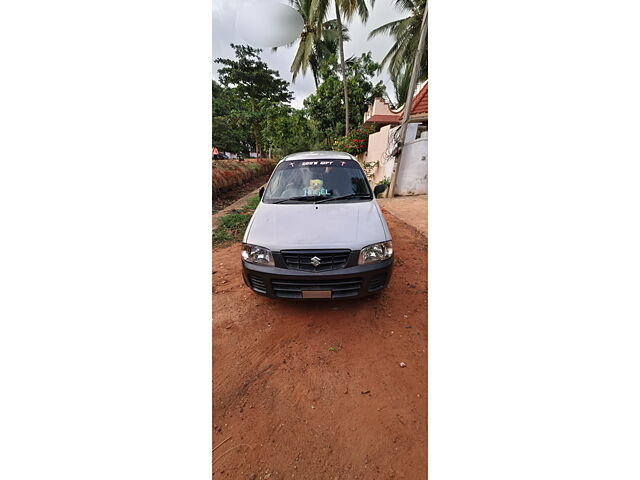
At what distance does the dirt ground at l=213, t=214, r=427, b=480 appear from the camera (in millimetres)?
1229

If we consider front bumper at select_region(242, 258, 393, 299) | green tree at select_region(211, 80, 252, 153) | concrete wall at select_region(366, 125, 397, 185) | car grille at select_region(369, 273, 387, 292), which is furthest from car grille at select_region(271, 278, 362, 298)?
green tree at select_region(211, 80, 252, 153)

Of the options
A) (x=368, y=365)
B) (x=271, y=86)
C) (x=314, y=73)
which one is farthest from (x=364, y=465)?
(x=271, y=86)

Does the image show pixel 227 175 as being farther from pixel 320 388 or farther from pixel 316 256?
pixel 320 388

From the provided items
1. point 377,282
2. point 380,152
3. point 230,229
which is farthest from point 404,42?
point 377,282

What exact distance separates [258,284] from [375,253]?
103cm

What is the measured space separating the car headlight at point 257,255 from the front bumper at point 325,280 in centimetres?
4

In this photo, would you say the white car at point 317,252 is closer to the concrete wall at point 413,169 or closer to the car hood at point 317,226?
the car hood at point 317,226

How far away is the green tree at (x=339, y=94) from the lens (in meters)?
12.0

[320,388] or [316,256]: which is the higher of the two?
[316,256]

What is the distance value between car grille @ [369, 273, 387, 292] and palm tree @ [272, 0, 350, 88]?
11.0m

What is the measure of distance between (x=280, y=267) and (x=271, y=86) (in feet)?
70.0

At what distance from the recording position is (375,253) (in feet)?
6.68

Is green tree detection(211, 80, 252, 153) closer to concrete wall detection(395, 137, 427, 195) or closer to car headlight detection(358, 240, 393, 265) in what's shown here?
concrete wall detection(395, 137, 427, 195)

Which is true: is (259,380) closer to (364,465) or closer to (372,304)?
(364,465)
